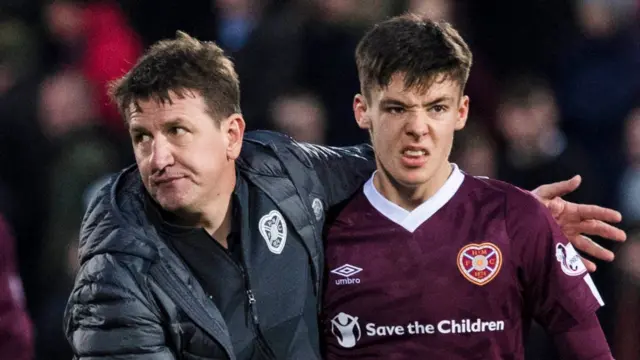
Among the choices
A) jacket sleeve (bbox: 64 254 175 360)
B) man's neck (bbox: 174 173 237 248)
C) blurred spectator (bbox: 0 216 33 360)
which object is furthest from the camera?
blurred spectator (bbox: 0 216 33 360)

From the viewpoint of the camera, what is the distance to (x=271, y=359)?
4.22m

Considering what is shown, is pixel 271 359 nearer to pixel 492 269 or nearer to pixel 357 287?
pixel 357 287

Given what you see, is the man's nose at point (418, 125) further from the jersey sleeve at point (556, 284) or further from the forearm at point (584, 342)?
the forearm at point (584, 342)

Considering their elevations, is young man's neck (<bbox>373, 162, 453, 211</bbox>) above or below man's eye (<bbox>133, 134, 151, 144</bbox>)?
below

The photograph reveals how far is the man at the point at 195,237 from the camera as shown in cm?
405

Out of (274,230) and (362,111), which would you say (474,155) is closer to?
(362,111)

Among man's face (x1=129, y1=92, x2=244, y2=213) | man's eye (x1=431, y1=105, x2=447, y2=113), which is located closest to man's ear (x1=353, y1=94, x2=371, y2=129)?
man's eye (x1=431, y1=105, x2=447, y2=113)

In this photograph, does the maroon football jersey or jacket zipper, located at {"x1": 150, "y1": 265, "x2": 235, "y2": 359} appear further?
the maroon football jersey

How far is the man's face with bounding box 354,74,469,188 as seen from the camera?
13.7ft

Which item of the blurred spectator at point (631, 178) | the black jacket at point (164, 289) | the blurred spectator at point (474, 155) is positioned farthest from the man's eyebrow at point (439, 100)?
the blurred spectator at point (631, 178)

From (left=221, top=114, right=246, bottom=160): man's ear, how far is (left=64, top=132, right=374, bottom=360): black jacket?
0.15 metres

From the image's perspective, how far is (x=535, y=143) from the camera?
275 inches

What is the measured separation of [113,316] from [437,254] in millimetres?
975

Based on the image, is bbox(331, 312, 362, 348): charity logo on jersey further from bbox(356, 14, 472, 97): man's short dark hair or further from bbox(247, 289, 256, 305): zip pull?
bbox(356, 14, 472, 97): man's short dark hair
